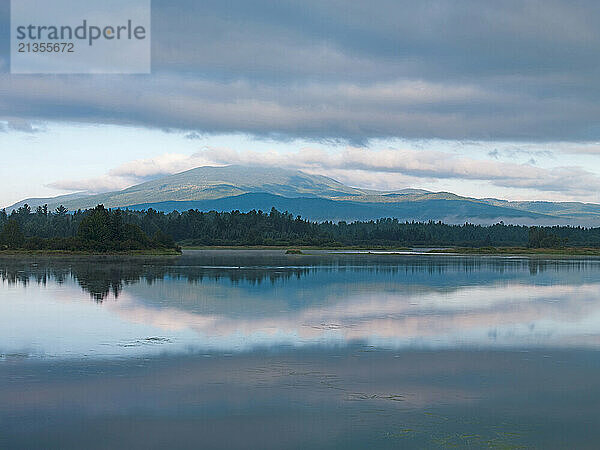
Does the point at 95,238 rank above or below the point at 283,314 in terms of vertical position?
above

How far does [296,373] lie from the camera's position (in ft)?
61.9

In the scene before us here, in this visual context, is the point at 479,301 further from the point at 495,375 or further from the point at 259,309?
the point at 495,375

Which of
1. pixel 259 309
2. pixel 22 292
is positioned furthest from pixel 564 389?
pixel 22 292

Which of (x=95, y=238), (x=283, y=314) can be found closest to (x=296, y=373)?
(x=283, y=314)

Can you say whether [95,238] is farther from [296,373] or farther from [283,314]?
[296,373]

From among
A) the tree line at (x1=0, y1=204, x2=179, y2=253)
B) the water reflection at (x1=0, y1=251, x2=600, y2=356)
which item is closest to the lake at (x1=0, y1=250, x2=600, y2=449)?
the water reflection at (x1=0, y1=251, x2=600, y2=356)

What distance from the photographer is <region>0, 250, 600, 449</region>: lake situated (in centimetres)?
1380

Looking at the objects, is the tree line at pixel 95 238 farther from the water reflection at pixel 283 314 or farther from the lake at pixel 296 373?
the lake at pixel 296 373

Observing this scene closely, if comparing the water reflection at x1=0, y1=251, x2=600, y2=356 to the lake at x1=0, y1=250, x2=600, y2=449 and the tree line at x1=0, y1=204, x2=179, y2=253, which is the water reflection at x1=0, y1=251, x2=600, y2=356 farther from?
the tree line at x1=0, y1=204, x2=179, y2=253

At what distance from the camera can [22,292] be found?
42.5 metres

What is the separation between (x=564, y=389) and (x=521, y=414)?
120 inches

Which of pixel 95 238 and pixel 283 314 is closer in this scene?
pixel 283 314

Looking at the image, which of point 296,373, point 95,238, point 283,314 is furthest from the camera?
point 95,238

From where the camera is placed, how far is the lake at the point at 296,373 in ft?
45.3
